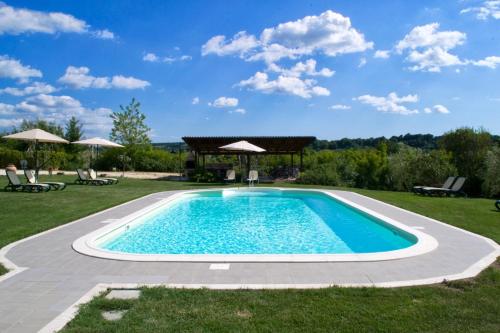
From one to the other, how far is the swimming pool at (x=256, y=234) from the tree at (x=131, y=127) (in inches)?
685

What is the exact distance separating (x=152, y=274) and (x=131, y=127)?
26495 millimetres

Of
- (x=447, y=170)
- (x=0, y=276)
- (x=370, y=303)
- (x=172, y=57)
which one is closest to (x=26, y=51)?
(x=172, y=57)

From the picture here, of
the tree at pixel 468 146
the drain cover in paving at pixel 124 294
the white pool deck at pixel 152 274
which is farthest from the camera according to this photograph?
the tree at pixel 468 146

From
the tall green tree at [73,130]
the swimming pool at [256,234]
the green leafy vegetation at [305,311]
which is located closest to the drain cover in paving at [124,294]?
the green leafy vegetation at [305,311]

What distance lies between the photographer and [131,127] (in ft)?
95.5

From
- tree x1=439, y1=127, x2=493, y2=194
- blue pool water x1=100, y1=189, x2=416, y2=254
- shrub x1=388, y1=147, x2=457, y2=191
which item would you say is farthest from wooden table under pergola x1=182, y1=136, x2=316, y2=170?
tree x1=439, y1=127, x2=493, y2=194

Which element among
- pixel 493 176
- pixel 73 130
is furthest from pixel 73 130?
pixel 493 176

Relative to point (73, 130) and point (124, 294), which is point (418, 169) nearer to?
point (124, 294)

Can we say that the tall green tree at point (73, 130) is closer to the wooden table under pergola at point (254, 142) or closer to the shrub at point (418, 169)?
the wooden table under pergola at point (254, 142)

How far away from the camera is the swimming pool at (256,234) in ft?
18.2

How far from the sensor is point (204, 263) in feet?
15.8

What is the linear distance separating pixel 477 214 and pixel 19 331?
10.2 meters

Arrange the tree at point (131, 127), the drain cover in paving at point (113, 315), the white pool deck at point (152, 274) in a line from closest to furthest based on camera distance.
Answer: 1. the drain cover in paving at point (113, 315)
2. the white pool deck at point (152, 274)
3. the tree at point (131, 127)

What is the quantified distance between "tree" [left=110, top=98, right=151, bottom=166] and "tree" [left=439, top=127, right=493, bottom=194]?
76.0 feet
